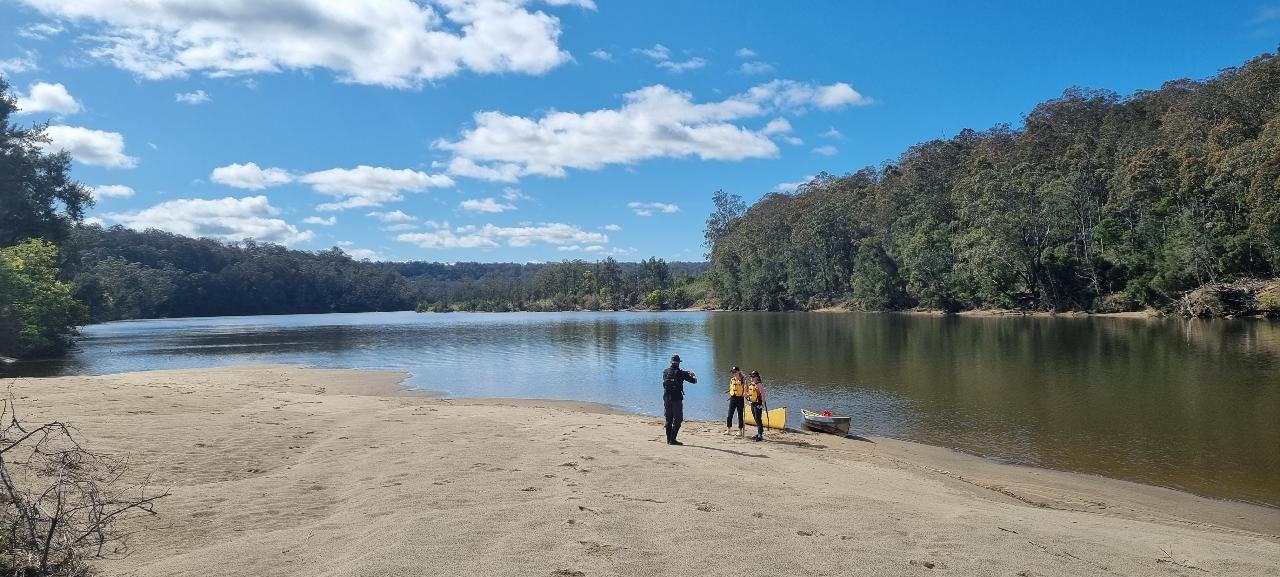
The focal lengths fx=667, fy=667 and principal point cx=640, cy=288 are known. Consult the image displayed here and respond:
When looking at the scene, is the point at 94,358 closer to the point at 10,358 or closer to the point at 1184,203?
the point at 10,358

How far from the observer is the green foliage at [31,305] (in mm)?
39562

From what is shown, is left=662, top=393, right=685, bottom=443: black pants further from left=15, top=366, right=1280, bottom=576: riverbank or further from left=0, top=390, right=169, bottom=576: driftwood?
left=0, top=390, right=169, bottom=576: driftwood

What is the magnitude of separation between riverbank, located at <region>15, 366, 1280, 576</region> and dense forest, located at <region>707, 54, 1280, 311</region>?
60.4 m

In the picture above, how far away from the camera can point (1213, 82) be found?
7806cm

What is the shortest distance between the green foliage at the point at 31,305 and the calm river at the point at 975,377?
2953 millimetres

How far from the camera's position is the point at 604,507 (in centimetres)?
842

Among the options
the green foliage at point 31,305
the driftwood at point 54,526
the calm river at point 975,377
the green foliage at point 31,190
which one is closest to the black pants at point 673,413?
the calm river at point 975,377

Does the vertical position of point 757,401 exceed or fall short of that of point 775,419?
it exceeds it

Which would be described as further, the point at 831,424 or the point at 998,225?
the point at 998,225

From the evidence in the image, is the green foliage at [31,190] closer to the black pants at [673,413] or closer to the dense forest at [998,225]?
the dense forest at [998,225]

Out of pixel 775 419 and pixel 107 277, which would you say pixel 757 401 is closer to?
pixel 775 419

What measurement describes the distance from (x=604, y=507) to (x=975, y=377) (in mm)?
26704

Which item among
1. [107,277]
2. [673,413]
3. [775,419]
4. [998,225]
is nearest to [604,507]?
[673,413]

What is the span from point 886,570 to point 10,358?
56.2 metres
